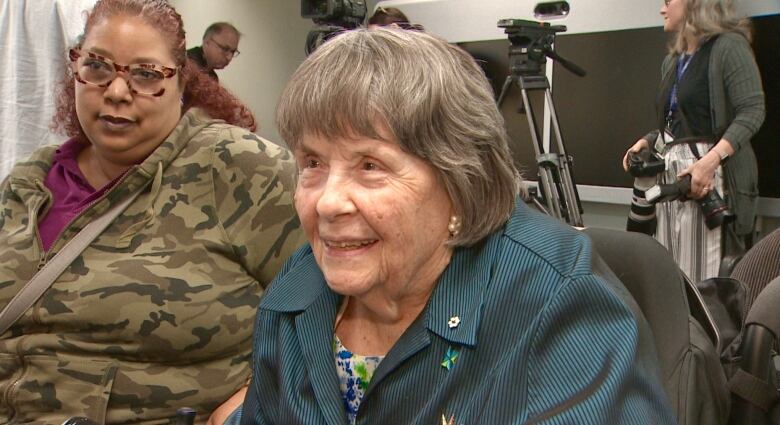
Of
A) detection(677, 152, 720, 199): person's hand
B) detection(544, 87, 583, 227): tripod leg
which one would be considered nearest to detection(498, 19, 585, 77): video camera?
detection(544, 87, 583, 227): tripod leg

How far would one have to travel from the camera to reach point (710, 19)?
3199mm

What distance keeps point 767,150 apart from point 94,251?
3.26 m

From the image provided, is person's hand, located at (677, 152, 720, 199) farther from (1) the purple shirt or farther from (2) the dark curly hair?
(1) the purple shirt

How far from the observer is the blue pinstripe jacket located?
84 centimetres

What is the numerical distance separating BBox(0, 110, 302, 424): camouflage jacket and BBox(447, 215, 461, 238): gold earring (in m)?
0.62

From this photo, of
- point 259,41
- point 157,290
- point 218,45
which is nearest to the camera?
point 157,290

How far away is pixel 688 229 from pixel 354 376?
263 cm

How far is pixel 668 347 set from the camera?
1.09m

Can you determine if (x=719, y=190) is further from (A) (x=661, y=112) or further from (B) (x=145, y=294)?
(B) (x=145, y=294)

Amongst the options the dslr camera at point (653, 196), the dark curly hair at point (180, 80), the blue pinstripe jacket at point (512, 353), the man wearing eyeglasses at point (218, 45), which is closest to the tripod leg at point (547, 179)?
the dslr camera at point (653, 196)

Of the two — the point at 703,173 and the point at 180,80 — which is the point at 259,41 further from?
the point at 180,80

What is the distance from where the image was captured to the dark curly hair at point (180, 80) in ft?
5.12

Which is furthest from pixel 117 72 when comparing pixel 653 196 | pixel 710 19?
pixel 710 19

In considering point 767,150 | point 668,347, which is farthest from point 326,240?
point 767,150
